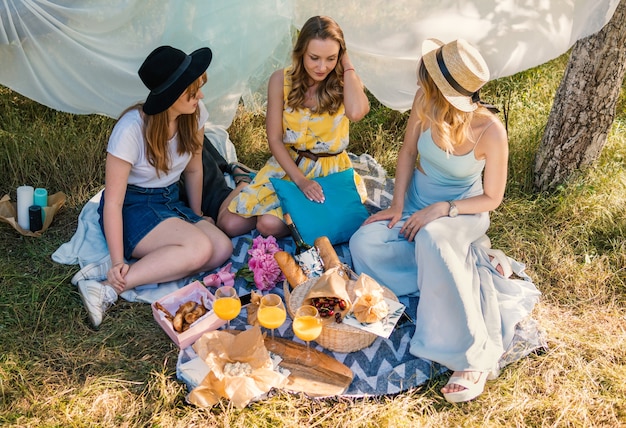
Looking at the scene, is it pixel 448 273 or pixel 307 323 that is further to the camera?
pixel 448 273

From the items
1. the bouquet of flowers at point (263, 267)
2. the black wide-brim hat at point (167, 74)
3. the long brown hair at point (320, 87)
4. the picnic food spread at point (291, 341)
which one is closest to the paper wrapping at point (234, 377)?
the picnic food spread at point (291, 341)

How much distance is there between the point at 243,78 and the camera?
3963mm

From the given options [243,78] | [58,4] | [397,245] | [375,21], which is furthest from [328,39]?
[58,4]

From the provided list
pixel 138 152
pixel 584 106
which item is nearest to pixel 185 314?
pixel 138 152

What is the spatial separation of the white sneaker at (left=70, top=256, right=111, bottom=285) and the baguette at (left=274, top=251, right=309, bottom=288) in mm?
926

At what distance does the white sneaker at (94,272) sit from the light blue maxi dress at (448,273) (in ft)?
4.32

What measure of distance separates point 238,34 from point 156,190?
1.12m

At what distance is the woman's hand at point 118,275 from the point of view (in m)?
3.07

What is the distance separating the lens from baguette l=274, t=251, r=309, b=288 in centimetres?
304

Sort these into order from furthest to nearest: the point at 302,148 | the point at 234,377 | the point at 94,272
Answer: the point at 302,148 → the point at 94,272 → the point at 234,377

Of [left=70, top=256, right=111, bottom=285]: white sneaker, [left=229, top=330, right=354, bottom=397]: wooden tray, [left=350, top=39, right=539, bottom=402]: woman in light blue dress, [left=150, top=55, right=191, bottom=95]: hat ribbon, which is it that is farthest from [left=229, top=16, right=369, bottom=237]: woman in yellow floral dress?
[left=229, top=330, right=354, bottom=397]: wooden tray

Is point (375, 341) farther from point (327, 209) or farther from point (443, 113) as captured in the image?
point (443, 113)

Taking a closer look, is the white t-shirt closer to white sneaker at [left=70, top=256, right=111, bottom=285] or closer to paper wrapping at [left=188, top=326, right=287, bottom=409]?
white sneaker at [left=70, top=256, right=111, bottom=285]

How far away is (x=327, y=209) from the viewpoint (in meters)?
3.49
